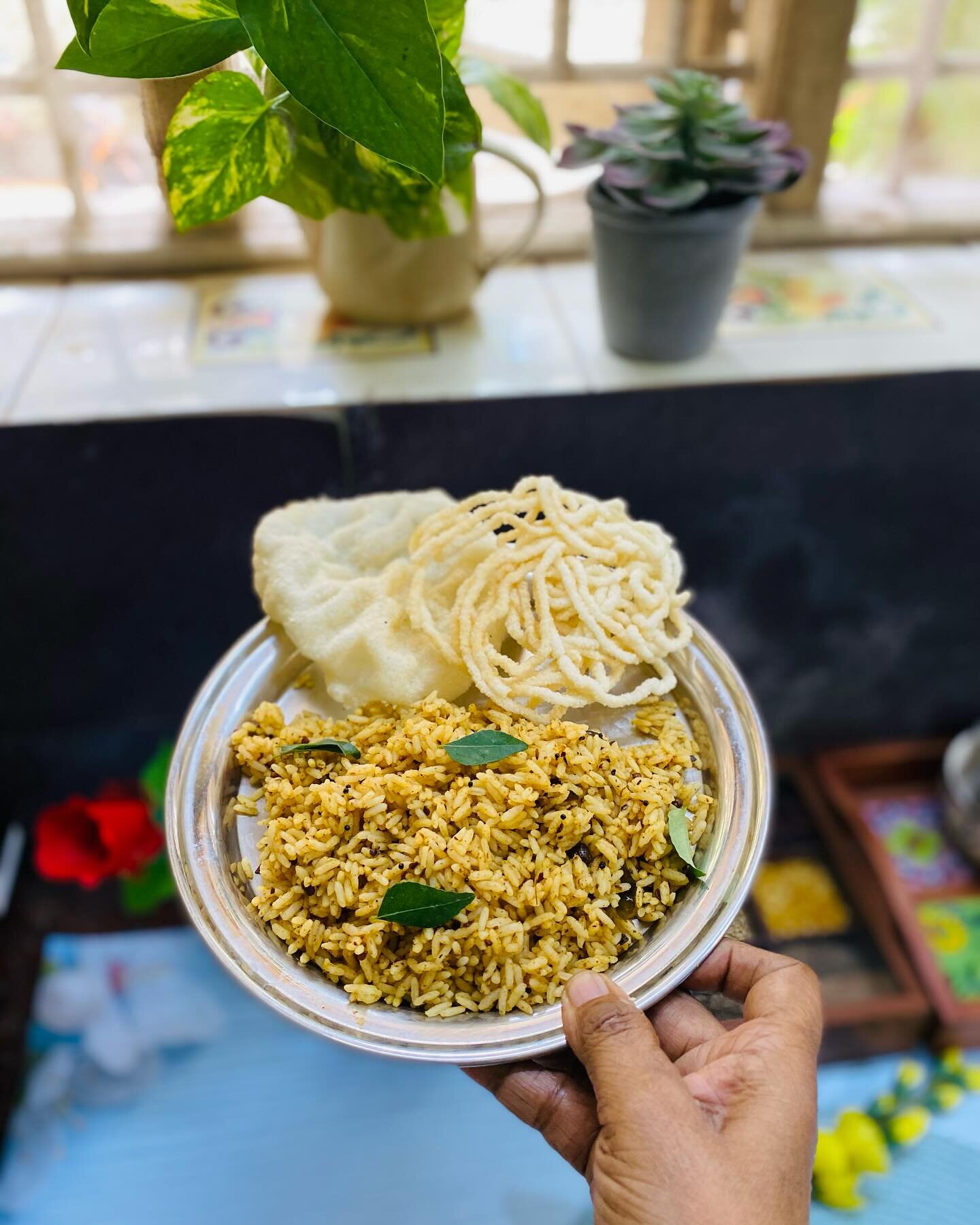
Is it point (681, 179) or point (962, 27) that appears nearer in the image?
point (681, 179)

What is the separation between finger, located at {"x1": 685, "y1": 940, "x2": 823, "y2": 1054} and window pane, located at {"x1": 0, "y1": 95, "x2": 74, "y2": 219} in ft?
6.20

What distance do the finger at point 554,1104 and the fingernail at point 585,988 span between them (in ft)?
0.48

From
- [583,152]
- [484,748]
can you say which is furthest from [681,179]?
[484,748]

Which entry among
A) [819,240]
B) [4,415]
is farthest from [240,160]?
→ [819,240]

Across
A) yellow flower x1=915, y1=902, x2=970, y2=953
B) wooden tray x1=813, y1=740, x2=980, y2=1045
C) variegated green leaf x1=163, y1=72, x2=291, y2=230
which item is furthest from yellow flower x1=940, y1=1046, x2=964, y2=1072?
variegated green leaf x1=163, y1=72, x2=291, y2=230

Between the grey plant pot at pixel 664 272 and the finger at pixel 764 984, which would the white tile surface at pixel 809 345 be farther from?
the finger at pixel 764 984

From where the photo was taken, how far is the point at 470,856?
34.3 inches

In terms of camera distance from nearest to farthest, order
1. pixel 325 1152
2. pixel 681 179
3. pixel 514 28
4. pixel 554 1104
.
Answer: pixel 554 1104 < pixel 681 179 < pixel 325 1152 < pixel 514 28

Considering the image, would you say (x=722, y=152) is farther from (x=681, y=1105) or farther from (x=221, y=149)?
(x=681, y=1105)

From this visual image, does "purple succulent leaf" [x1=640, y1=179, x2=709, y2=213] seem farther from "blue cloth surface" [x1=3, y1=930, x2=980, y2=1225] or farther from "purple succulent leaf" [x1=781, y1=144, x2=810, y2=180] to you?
"blue cloth surface" [x1=3, y1=930, x2=980, y2=1225]

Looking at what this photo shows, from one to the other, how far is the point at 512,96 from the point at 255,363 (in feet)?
2.11

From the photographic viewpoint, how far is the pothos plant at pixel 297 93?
0.78 meters

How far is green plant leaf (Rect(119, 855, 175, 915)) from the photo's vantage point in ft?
6.22

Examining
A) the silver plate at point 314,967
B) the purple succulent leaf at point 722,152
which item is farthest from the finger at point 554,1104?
the purple succulent leaf at point 722,152
